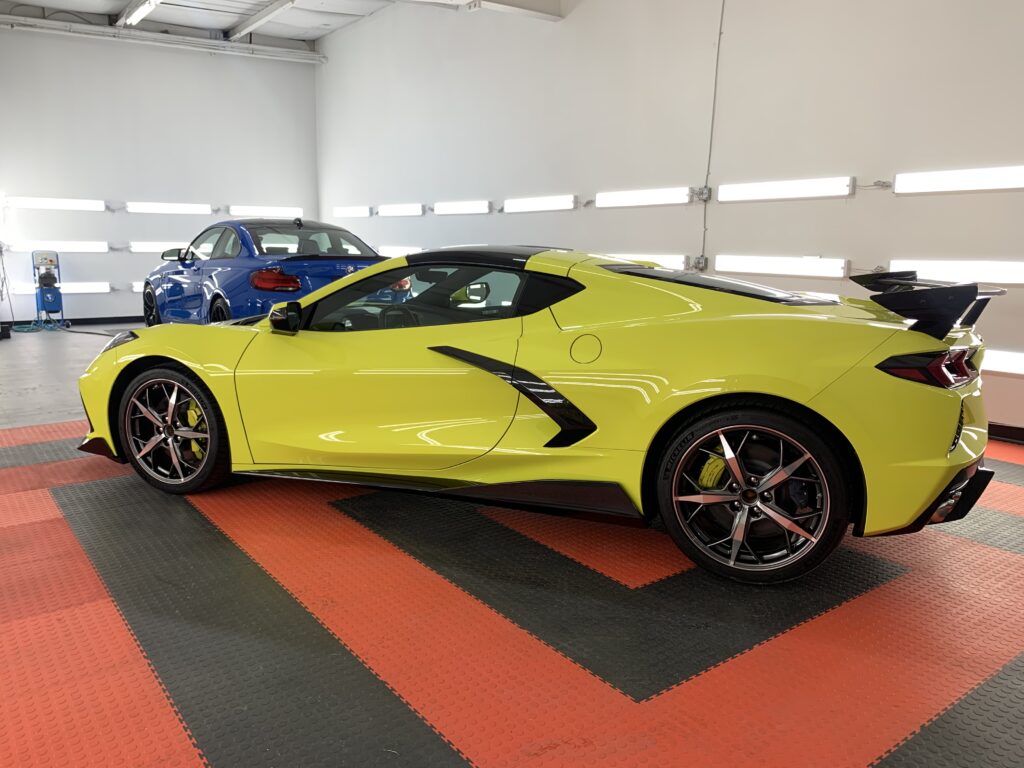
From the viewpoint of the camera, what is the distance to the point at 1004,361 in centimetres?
503

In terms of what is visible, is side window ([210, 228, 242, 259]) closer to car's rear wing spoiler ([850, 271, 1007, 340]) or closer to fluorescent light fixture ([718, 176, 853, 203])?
fluorescent light fixture ([718, 176, 853, 203])

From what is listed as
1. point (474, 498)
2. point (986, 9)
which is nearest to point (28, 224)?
point (474, 498)

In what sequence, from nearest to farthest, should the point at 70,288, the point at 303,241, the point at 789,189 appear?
the point at 789,189, the point at 303,241, the point at 70,288

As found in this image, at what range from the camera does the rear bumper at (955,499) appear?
2365mm

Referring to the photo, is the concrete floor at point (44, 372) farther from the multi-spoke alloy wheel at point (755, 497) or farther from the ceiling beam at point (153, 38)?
the multi-spoke alloy wheel at point (755, 497)

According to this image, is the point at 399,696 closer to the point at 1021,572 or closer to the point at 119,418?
the point at 119,418

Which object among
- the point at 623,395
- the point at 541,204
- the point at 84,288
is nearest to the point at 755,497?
the point at 623,395

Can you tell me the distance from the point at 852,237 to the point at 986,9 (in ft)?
5.42

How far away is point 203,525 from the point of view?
126 inches

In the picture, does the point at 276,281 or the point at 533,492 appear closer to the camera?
the point at 533,492

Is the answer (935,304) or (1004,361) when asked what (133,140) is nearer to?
(1004,361)

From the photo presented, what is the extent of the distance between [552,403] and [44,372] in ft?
21.3

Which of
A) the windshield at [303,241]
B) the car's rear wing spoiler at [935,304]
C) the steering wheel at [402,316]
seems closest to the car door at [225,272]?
the windshield at [303,241]

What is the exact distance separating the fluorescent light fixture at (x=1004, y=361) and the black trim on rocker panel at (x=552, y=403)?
3.76 meters
